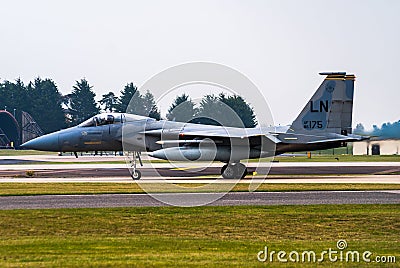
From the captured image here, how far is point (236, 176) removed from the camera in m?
36.2

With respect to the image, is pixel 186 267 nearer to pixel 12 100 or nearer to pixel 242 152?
pixel 242 152

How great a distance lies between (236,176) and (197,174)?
4.70m

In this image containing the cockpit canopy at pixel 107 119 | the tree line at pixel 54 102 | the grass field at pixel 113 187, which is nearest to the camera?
the grass field at pixel 113 187

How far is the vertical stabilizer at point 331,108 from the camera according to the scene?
36.2 metres

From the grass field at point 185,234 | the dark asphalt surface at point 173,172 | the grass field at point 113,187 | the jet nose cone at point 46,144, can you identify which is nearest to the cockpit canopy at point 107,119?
the jet nose cone at point 46,144

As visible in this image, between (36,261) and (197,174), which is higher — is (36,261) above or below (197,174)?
below

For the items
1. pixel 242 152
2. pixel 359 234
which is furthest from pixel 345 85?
pixel 359 234

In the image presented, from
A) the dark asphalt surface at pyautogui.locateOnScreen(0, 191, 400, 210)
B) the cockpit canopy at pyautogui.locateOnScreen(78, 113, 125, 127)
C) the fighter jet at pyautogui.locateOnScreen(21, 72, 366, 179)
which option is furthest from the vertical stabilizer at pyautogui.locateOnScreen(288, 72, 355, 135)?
the dark asphalt surface at pyautogui.locateOnScreen(0, 191, 400, 210)

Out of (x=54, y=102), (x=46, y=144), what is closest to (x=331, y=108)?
(x=46, y=144)

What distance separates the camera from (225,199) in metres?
24.2

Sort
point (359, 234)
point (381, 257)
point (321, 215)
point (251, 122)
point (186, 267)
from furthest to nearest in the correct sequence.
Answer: point (251, 122)
point (321, 215)
point (359, 234)
point (381, 257)
point (186, 267)

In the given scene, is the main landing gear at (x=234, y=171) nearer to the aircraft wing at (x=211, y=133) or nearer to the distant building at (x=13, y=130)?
the aircraft wing at (x=211, y=133)

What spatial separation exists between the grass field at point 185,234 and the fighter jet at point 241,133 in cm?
1448

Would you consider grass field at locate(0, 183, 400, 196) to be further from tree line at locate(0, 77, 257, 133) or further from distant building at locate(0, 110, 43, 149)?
tree line at locate(0, 77, 257, 133)
